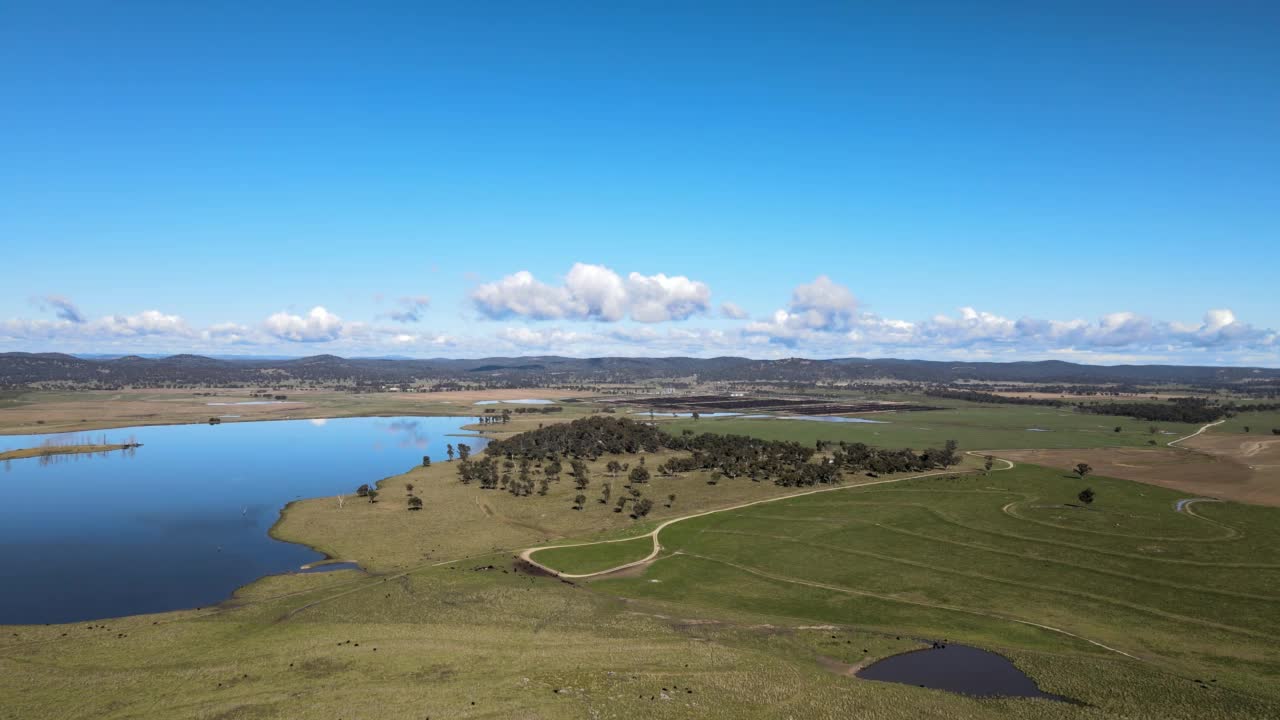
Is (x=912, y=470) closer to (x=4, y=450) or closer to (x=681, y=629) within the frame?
(x=681, y=629)

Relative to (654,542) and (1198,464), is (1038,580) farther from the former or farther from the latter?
(1198,464)

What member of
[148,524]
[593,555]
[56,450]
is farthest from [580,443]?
[56,450]

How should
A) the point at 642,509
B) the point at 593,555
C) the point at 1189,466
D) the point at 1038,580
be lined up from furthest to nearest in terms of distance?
the point at 1189,466
the point at 642,509
the point at 593,555
the point at 1038,580

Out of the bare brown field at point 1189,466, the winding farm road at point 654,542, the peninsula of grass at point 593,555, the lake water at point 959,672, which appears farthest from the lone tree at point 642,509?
the bare brown field at point 1189,466

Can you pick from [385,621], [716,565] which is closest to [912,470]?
[716,565]

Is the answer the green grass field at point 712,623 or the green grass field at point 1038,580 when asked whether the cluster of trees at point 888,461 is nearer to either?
the green grass field at point 1038,580

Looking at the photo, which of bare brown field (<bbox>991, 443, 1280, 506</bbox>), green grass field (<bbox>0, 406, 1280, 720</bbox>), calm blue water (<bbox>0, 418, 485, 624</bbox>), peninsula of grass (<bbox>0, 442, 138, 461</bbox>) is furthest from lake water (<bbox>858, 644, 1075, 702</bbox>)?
peninsula of grass (<bbox>0, 442, 138, 461</bbox>)
